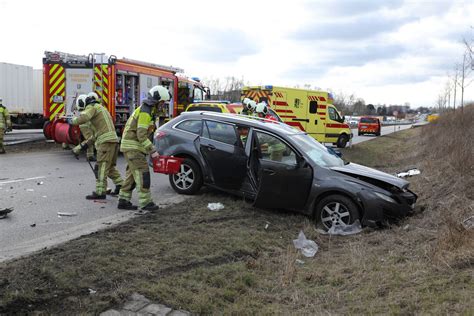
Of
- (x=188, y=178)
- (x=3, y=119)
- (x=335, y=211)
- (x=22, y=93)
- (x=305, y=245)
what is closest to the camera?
(x=305, y=245)

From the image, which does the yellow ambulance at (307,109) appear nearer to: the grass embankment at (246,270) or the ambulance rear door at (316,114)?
the ambulance rear door at (316,114)

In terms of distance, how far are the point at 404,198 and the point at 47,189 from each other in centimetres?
624

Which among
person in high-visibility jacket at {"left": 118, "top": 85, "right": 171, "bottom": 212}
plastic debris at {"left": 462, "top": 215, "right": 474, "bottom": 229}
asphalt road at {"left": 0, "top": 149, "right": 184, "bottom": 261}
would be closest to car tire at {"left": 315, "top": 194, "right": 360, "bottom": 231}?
plastic debris at {"left": 462, "top": 215, "right": 474, "bottom": 229}

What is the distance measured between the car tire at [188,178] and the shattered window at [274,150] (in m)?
1.37

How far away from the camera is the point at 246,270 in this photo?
4559 millimetres

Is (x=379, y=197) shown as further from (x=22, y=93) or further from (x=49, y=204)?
(x=22, y=93)

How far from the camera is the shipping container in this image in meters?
22.2

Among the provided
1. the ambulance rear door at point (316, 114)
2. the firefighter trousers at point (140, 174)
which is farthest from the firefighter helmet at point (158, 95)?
the ambulance rear door at point (316, 114)

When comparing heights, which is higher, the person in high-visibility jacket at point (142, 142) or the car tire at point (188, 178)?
the person in high-visibility jacket at point (142, 142)

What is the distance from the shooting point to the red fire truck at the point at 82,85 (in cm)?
1376

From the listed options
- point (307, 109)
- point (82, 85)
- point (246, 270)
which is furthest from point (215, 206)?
point (307, 109)

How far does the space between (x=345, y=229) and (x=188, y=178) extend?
3068mm

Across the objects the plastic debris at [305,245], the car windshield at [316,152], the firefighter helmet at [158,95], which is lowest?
the plastic debris at [305,245]

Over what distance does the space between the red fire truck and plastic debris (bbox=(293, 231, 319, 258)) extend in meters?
8.53
